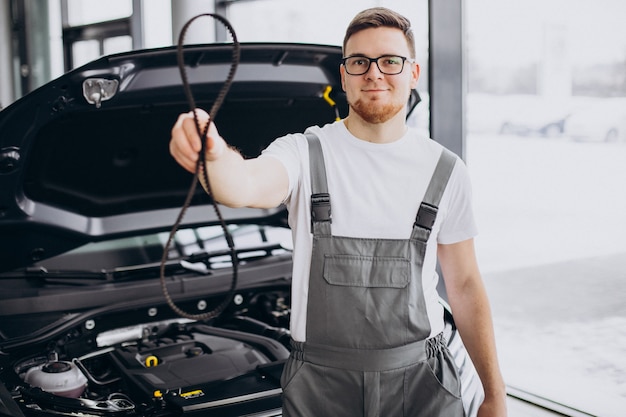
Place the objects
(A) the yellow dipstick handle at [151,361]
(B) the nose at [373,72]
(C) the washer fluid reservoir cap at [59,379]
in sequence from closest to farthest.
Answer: (B) the nose at [373,72], (C) the washer fluid reservoir cap at [59,379], (A) the yellow dipstick handle at [151,361]

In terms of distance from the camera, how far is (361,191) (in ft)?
4.92

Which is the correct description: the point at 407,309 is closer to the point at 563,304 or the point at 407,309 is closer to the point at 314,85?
the point at 314,85

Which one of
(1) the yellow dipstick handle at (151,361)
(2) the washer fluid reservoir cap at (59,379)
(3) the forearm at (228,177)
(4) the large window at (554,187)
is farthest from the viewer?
(4) the large window at (554,187)

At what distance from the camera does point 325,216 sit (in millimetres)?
1464

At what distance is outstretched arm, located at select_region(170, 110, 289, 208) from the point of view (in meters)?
1.05

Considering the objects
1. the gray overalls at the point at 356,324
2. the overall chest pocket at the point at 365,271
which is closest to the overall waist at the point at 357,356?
the gray overalls at the point at 356,324

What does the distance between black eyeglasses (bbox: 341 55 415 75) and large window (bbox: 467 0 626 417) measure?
266 cm

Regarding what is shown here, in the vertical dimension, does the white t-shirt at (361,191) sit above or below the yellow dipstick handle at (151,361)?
above

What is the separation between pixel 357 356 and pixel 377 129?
475 mm

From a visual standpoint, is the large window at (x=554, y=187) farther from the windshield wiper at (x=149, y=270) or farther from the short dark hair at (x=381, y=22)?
the short dark hair at (x=381, y=22)

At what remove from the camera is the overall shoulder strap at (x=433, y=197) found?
1.50 metres

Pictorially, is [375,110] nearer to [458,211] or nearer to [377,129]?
[377,129]

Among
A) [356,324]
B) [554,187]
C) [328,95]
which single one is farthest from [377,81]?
[554,187]

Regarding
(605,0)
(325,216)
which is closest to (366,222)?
(325,216)
